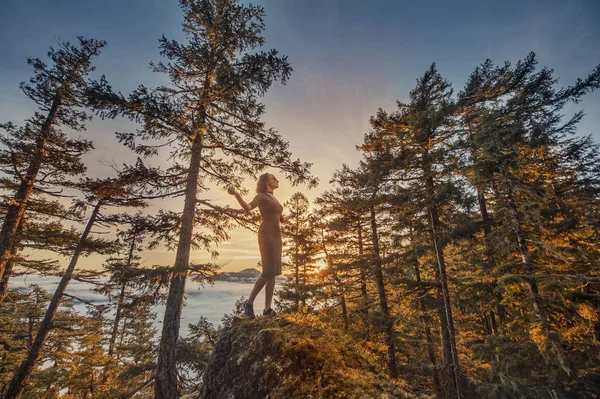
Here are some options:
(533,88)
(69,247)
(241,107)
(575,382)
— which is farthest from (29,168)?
(533,88)

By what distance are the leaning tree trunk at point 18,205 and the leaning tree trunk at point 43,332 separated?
1.77 metres

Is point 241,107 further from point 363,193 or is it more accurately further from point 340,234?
point 340,234

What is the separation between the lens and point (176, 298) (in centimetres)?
605

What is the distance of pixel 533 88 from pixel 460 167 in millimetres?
10599

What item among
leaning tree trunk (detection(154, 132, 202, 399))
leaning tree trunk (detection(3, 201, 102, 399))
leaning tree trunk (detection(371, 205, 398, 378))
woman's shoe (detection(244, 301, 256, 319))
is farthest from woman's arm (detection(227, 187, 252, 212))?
leaning tree trunk (detection(3, 201, 102, 399))

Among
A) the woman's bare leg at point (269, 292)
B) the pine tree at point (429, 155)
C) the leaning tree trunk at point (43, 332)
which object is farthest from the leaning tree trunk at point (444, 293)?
the leaning tree trunk at point (43, 332)

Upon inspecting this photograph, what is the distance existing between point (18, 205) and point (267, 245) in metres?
12.3

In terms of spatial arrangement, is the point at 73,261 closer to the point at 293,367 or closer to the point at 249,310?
the point at 249,310

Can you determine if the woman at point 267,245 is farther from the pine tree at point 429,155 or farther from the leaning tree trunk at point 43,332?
the leaning tree trunk at point 43,332

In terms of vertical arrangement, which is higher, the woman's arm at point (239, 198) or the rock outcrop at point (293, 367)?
the woman's arm at point (239, 198)

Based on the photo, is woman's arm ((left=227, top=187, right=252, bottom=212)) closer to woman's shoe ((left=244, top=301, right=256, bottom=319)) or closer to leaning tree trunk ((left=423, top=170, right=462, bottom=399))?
woman's shoe ((left=244, top=301, right=256, bottom=319))

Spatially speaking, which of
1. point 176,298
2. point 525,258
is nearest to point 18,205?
point 176,298

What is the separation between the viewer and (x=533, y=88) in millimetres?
12461

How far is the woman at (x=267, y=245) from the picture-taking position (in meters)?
4.36
